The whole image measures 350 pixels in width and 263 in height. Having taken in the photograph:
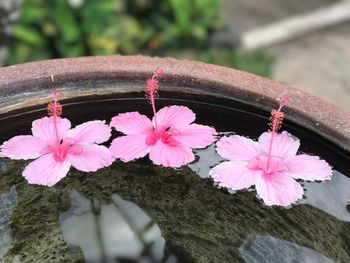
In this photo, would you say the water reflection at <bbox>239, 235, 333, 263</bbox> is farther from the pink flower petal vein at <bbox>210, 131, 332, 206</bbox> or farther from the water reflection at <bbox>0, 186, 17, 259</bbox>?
the water reflection at <bbox>0, 186, 17, 259</bbox>

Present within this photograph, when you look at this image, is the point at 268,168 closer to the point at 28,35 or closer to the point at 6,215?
the point at 6,215

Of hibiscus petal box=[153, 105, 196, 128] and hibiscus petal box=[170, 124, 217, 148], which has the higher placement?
hibiscus petal box=[153, 105, 196, 128]

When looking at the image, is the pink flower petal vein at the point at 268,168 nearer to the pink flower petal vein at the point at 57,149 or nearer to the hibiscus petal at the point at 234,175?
the hibiscus petal at the point at 234,175

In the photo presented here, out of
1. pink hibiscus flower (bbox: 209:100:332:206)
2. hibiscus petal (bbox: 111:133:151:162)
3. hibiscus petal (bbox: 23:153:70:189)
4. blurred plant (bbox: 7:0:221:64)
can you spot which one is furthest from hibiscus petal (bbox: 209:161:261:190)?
blurred plant (bbox: 7:0:221:64)

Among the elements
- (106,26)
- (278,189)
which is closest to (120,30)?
(106,26)

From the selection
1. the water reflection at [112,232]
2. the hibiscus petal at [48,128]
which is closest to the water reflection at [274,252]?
the water reflection at [112,232]

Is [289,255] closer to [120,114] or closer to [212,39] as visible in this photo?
[120,114]
